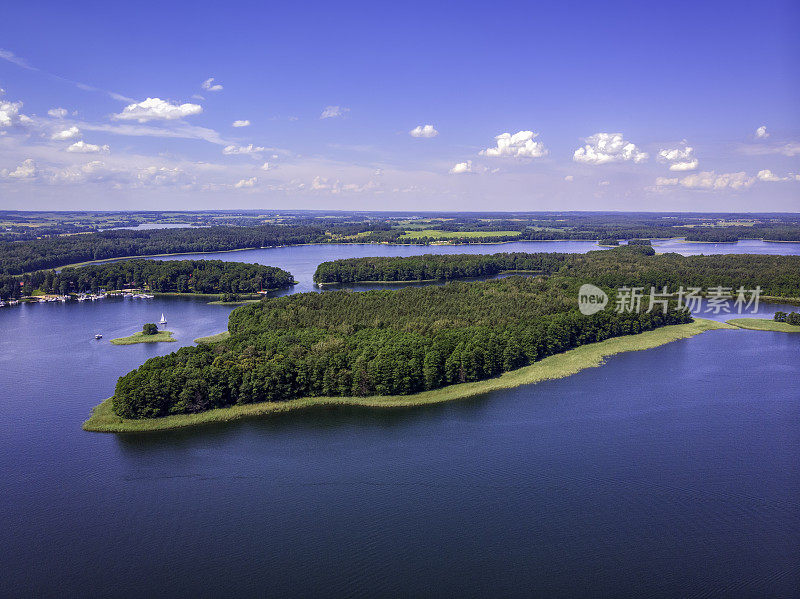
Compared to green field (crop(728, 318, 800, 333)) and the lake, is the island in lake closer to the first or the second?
the lake

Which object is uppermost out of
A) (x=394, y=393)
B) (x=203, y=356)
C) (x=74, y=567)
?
(x=203, y=356)

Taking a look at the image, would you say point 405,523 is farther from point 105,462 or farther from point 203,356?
point 203,356

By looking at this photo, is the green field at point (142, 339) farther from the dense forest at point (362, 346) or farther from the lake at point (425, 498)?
the lake at point (425, 498)

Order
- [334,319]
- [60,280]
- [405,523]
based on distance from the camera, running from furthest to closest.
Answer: [60,280] → [334,319] → [405,523]

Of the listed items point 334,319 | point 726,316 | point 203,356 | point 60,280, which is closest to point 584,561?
point 203,356

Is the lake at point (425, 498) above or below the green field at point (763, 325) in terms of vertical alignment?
below

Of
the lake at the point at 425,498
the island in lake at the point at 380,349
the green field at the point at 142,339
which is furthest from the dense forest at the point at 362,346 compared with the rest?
the green field at the point at 142,339

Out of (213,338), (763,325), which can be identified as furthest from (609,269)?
(213,338)
